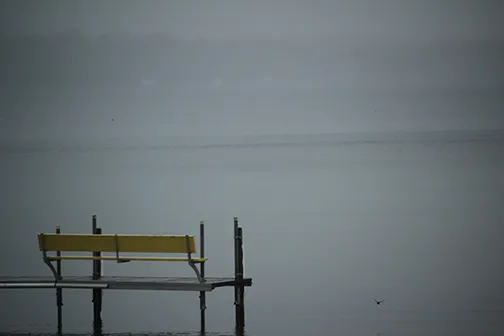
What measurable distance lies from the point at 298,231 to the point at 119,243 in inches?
538

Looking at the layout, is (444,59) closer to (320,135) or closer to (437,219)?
(320,135)

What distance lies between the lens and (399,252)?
22.2m

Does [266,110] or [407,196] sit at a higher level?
[266,110]

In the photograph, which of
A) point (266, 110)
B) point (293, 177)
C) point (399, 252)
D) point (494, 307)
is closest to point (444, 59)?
point (266, 110)

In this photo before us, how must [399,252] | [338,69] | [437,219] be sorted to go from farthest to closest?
[338,69], [437,219], [399,252]

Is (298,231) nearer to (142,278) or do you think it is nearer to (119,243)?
(142,278)

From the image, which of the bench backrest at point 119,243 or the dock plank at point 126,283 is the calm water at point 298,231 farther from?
the bench backrest at point 119,243

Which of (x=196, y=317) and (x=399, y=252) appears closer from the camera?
(x=196, y=317)

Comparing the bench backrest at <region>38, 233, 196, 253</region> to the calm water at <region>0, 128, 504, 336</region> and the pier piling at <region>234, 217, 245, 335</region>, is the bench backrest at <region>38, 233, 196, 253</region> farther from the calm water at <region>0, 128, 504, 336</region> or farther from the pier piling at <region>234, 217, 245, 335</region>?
the calm water at <region>0, 128, 504, 336</region>

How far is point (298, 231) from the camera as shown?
26.9 metres

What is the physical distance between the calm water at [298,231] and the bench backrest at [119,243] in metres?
1.05

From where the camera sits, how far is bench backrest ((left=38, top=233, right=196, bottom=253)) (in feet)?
43.7

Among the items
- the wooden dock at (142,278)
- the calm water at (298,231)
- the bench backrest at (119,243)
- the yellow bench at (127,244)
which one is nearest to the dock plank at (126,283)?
the wooden dock at (142,278)

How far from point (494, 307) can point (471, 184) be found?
22.7 meters
